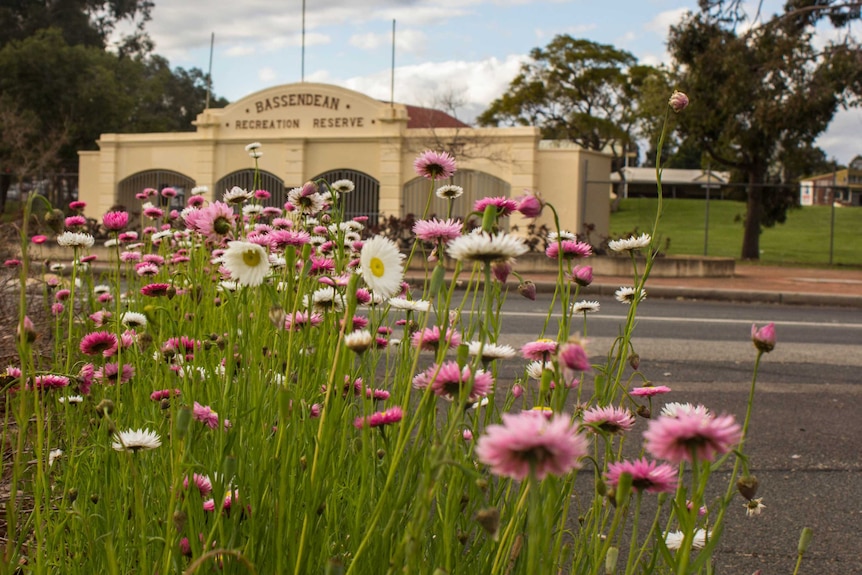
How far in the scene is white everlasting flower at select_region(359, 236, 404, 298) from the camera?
160 cm

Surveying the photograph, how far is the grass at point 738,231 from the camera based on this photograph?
3120 cm

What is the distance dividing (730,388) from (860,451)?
5.40ft

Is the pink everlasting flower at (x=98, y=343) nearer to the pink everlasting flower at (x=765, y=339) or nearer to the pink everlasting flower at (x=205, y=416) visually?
the pink everlasting flower at (x=205, y=416)

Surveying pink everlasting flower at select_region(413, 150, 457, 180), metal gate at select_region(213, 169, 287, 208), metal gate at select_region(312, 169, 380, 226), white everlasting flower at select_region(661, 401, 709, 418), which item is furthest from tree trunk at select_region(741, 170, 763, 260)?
white everlasting flower at select_region(661, 401, 709, 418)

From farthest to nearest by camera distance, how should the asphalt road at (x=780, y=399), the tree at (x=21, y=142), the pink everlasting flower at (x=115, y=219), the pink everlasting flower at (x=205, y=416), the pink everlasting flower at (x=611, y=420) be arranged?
1. the tree at (x=21, y=142)
2. the asphalt road at (x=780, y=399)
3. the pink everlasting flower at (x=115, y=219)
4. the pink everlasting flower at (x=205, y=416)
5. the pink everlasting flower at (x=611, y=420)

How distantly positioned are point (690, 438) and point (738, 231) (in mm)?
44964

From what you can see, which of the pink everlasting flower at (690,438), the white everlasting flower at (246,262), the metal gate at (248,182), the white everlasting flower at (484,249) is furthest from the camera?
the metal gate at (248,182)

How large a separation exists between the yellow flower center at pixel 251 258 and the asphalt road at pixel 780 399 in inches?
81.2

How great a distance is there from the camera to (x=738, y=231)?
44031 mm

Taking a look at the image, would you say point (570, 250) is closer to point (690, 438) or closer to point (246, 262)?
point (246, 262)

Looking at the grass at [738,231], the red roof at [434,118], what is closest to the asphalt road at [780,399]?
the grass at [738,231]

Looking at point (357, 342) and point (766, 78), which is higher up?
point (766, 78)

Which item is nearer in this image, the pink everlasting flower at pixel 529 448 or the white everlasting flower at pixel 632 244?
the pink everlasting flower at pixel 529 448

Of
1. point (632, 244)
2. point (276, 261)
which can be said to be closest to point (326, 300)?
point (276, 261)
